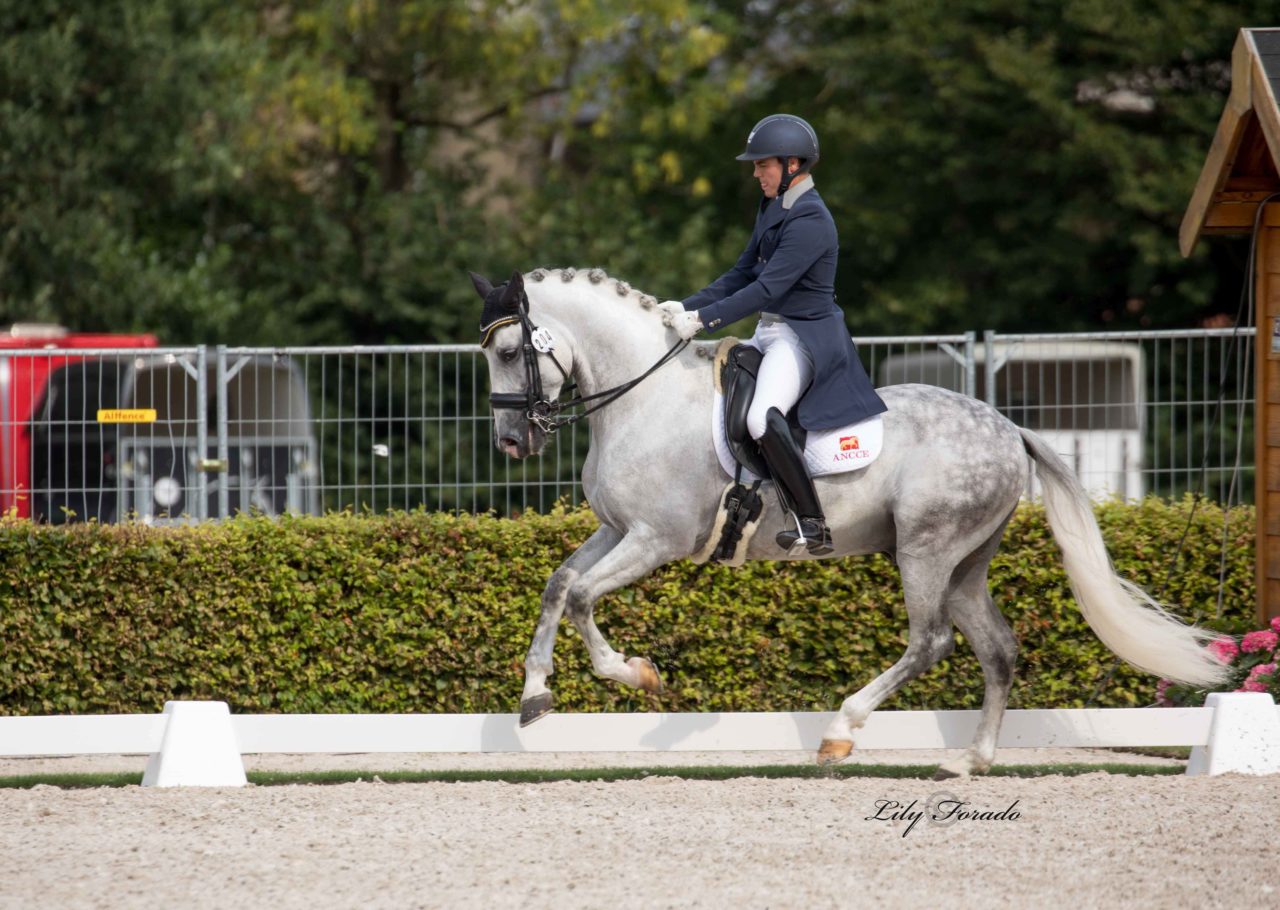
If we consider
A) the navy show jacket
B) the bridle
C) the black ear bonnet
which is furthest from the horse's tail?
the black ear bonnet

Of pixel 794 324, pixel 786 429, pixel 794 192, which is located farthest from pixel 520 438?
pixel 794 192

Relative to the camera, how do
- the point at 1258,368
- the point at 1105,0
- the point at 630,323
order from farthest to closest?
the point at 1105,0
the point at 1258,368
the point at 630,323

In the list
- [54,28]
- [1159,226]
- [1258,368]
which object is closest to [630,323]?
[1258,368]

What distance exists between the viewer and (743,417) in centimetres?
651

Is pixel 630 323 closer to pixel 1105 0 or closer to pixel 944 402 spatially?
pixel 944 402

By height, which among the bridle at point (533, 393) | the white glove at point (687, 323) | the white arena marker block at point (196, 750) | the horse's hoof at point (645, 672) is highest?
the white glove at point (687, 323)

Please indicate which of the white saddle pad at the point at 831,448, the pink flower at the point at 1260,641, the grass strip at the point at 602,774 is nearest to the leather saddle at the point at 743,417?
the white saddle pad at the point at 831,448

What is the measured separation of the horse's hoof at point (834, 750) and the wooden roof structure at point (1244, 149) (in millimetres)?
3491

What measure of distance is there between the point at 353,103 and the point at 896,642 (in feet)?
41.8

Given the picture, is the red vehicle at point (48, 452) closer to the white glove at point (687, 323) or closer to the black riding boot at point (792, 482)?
the white glove at point (687, 323)

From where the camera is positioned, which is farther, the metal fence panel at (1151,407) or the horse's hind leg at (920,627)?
the metal fence panel at (1151,407)

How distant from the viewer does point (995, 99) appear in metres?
19.5

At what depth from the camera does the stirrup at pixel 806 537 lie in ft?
21.3

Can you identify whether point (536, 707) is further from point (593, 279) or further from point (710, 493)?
point (593, 279)
